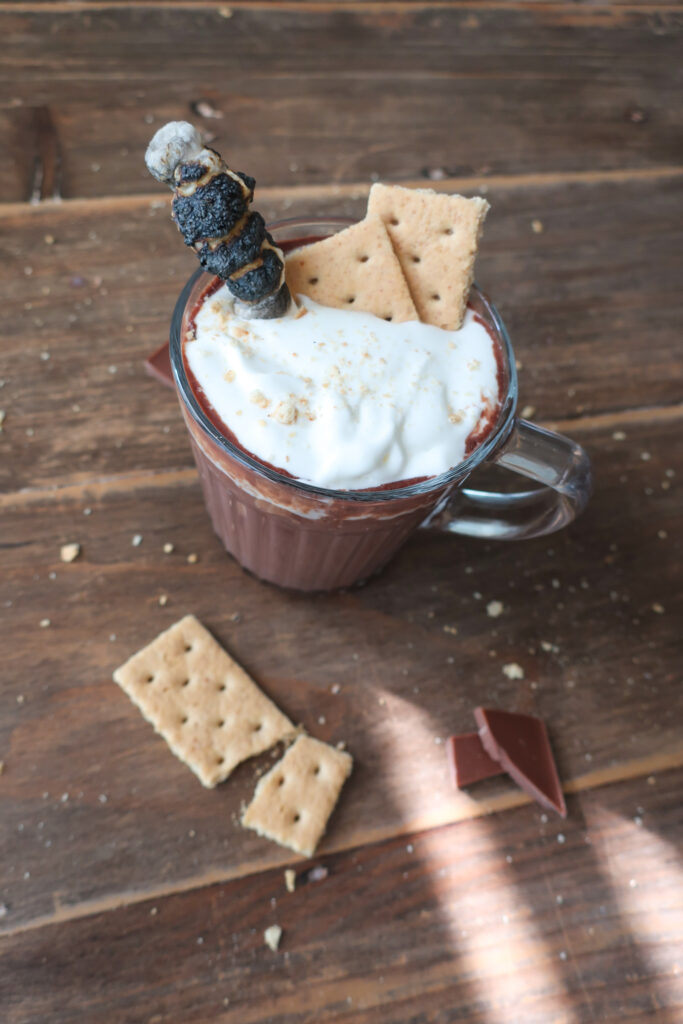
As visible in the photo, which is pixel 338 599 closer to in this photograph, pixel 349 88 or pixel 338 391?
pixel 338 391

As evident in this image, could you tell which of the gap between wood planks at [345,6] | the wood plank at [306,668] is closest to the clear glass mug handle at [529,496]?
the wood plank at [306,668]

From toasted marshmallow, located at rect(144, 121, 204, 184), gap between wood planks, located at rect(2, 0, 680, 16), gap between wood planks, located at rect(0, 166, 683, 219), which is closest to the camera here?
toasted marshmallow, located at rect(144, 121, 204, 184)

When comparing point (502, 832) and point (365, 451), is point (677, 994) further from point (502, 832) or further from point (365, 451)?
point (365, 451)

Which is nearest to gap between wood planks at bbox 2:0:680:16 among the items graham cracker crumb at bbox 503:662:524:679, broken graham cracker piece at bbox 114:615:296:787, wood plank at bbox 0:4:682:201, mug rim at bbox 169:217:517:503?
wood plank at bbox 0:4:682:201

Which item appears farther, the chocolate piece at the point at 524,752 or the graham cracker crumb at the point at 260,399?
the chocolate piece at the point at 524,752

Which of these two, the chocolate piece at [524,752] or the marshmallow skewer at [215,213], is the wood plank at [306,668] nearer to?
the chocolate piece at [524,752]

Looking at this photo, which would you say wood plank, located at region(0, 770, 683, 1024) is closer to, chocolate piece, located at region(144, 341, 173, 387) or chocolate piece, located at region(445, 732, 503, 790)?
chocolate piece, located at region(445, 732, 503, 790)

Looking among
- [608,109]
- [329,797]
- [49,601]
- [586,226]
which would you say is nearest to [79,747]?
[49,601]

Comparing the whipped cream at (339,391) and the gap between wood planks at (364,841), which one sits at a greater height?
the whipped cream at (339,391)
